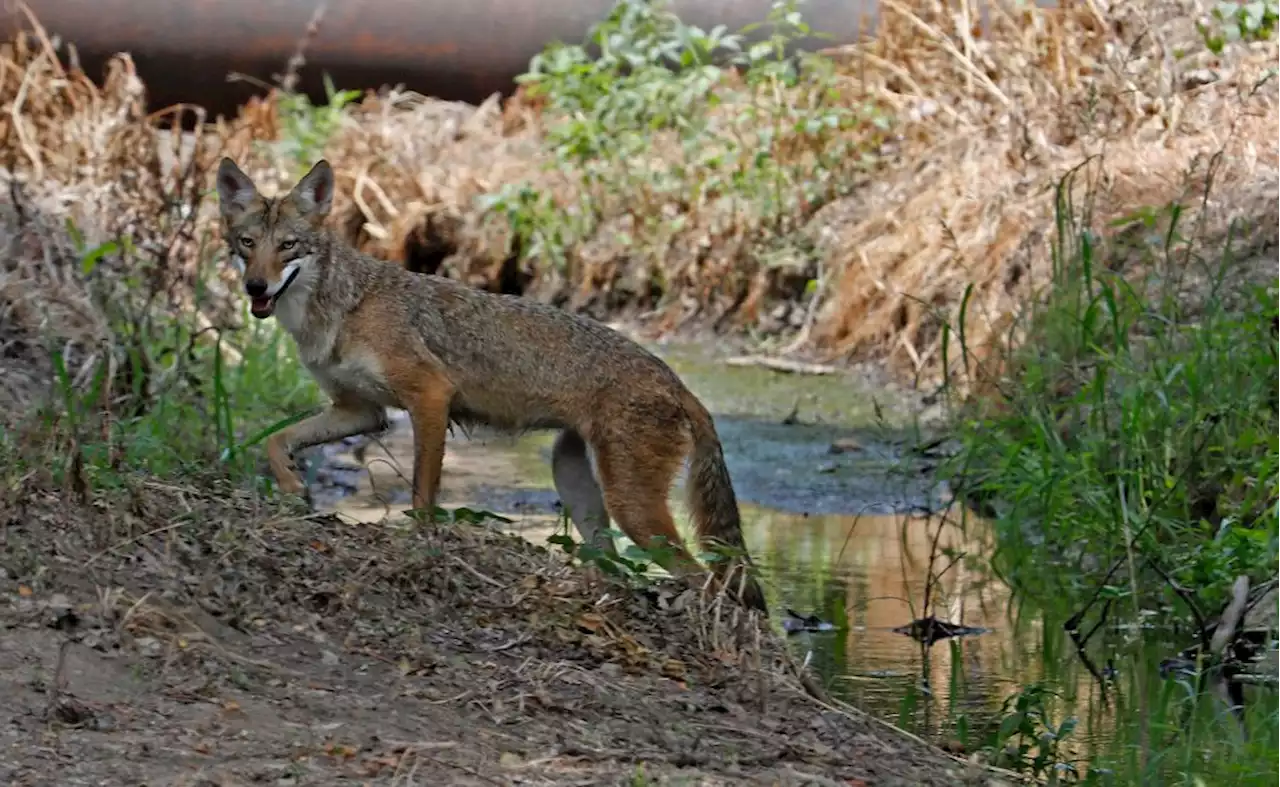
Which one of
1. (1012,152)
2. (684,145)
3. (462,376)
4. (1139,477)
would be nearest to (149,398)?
(462,376)

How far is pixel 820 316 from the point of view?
13453 millimetres

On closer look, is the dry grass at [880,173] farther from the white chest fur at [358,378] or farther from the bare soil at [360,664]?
the bare soil at [360,664]

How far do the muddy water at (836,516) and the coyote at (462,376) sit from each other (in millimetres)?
343

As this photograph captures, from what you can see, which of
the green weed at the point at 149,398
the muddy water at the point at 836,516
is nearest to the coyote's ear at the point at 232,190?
the green weed at the point at 149,398

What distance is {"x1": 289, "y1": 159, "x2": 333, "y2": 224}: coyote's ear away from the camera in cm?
746

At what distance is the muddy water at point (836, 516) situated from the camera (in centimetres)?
666

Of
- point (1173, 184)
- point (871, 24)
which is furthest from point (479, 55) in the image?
point (1173, 184)

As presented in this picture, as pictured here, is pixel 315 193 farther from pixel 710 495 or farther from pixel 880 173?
pixel 880 173

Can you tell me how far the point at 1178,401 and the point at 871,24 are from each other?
8193mm

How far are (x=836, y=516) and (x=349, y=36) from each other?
899cm

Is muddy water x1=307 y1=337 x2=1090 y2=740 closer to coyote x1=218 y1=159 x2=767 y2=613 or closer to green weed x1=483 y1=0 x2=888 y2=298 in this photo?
coyote x1=218 y1=159 x2=767 y2=613

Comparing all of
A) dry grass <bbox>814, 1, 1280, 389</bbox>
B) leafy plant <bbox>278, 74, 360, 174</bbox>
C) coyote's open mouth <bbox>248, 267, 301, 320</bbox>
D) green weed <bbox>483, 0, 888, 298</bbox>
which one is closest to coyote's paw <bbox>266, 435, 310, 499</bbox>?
coyote's open mouth <bbox>248, 267, 301, 320</bbox>

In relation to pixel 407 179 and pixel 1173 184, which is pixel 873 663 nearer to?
pixel 1173 184

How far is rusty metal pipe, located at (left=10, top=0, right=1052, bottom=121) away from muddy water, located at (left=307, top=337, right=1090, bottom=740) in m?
4.42
